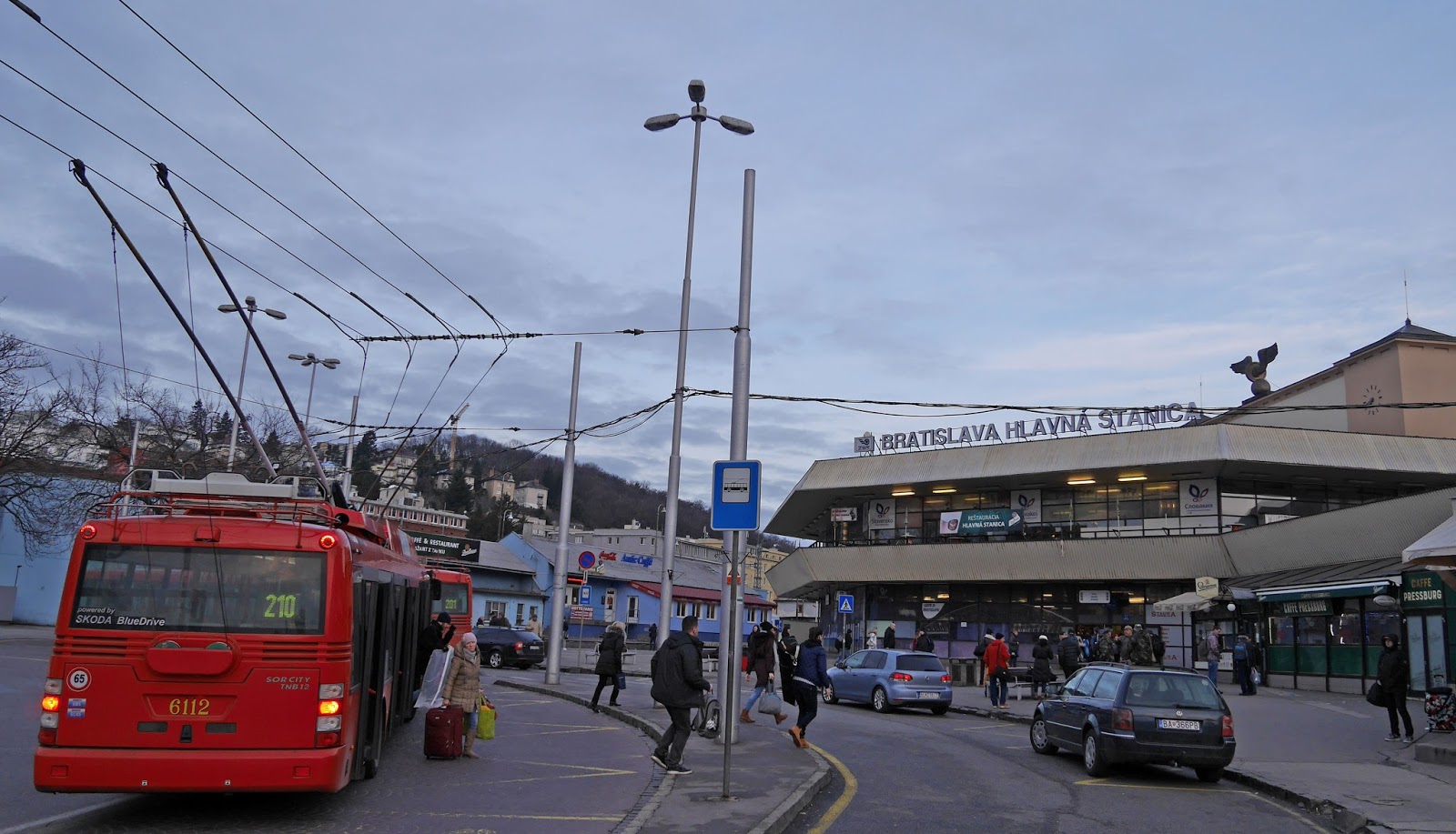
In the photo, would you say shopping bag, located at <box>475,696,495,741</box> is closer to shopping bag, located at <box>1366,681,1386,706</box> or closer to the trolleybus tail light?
the trolleybus tail light

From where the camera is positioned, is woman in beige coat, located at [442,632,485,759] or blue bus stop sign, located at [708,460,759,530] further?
woman in beige coat, located at [442,632,485,759]

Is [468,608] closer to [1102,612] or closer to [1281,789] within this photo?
[1281,789]

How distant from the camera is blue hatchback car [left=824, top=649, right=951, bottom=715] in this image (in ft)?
77.1

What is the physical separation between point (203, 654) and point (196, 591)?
1.80 feet

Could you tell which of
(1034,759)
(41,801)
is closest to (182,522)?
(41,801)

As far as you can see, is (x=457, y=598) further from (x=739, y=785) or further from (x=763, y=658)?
(x=739, y=785)

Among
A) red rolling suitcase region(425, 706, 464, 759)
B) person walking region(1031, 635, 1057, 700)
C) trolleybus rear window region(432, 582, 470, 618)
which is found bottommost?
red rolling suitcase region(425, 706, 464, 759)

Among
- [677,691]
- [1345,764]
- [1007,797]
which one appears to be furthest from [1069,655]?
[677,691]

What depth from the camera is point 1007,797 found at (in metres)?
12.0

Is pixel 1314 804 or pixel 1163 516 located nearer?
pixel 1314 804

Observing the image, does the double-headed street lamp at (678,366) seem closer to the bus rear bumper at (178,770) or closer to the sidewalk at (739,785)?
the sidewalk at (739,785)

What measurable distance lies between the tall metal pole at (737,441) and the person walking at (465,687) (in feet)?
9.93

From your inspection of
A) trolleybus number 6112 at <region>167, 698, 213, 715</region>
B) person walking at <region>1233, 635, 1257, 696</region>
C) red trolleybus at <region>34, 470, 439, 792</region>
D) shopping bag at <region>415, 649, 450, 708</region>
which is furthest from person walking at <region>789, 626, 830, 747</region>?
person walking at <region>1233, 635, 1257, 696</region>

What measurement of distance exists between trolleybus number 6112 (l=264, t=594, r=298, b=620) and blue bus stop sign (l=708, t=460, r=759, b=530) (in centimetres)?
408
